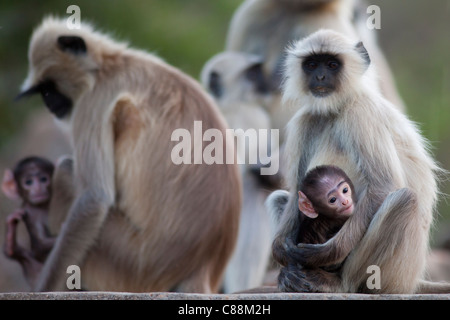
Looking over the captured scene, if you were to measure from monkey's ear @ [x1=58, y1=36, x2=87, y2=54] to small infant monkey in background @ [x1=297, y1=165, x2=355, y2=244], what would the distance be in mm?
2106

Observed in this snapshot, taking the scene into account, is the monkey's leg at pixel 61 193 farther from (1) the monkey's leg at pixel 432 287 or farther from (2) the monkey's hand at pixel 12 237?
(1) the monkey's leg at pixel 432 287

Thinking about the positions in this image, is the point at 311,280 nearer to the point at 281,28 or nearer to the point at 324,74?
the point at 324,74

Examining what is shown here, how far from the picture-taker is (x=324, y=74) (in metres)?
2.88

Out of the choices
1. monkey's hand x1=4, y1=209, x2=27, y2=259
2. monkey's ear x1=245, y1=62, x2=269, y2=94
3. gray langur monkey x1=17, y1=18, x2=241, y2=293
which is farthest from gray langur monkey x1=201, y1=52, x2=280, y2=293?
monkey's hand x1=4, y1=209, x2=27, y2=259

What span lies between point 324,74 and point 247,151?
288cm

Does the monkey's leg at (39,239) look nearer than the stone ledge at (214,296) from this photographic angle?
No

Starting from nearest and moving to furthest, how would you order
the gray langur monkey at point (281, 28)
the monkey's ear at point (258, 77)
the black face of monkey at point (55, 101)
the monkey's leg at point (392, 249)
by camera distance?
the monkey's leg at point (392, 249)
the black face of monkey at point (55, 101)
the gray langur monkey at point (281, 28)
the monkey's ear at point (258, 77)

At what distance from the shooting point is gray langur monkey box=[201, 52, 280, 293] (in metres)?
5.62

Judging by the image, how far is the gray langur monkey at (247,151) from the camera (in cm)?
562

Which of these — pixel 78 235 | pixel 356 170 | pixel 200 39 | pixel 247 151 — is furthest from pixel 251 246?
pixel 200 39

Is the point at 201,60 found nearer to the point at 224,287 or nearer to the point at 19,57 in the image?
the point at 19,57

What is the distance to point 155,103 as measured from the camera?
4.21 meters

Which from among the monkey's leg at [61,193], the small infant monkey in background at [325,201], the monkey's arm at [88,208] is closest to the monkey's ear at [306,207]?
the small infant monkey in background at [325,201]

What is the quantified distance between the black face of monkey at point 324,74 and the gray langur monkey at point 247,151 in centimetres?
247
